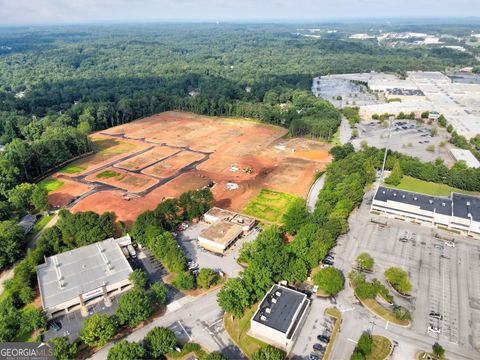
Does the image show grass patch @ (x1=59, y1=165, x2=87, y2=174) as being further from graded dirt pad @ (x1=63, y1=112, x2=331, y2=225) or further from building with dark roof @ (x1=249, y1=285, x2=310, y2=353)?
building with dark roof @ (x1=249, y1=285, x2=310, y2=353)

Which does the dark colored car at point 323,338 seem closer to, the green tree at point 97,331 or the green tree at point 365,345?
the green tree at point 365,345

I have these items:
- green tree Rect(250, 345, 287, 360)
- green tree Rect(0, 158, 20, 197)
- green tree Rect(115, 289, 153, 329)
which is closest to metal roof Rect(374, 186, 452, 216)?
green tree Rect(250, 345, 287, 360)

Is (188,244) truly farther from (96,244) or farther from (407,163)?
(407,163)

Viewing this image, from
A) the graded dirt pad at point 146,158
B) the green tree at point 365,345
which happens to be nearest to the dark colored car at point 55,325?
the green tree at point 365,345

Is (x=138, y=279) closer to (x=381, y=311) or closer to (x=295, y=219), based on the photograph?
(x=295, y=219)

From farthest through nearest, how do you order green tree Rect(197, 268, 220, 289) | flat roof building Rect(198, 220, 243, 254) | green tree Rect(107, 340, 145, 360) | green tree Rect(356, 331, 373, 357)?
flat roof building Rect(198, 220, 243, 254), green tree Rect(197, 268, 220, 289), green tree Rect(356, 331, 373, 357), green tree Rect(107, 340, 145, 360)

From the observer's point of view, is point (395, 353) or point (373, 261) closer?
point (395, 353)

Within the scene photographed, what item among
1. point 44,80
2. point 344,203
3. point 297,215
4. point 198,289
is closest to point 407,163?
point 344,203
